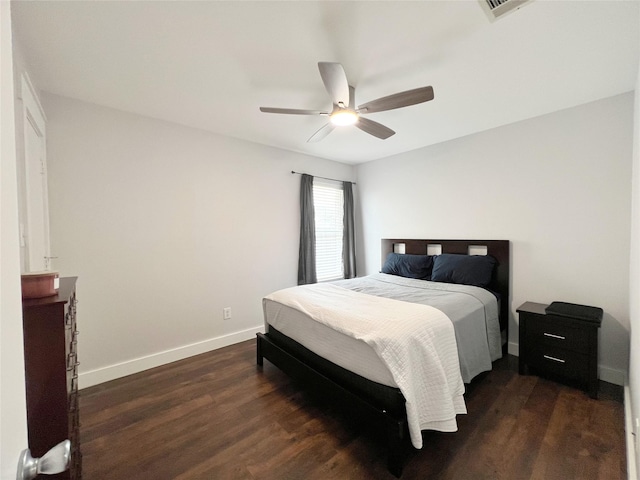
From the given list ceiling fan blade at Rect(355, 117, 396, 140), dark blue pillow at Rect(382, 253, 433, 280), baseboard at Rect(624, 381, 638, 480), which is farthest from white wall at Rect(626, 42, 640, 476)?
dark blue pillow at Rect(382, 253, 433, 280)

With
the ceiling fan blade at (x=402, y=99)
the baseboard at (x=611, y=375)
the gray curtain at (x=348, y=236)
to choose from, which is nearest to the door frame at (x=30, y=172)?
the ceiling fan blade at (x=402, y=99)

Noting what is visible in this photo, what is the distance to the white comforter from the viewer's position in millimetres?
1492

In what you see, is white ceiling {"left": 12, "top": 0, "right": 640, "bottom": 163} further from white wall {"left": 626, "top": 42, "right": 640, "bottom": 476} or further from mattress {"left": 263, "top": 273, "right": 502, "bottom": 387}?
mattress {"left": 263, "top": 273, "right": 502, "bottom": 387}

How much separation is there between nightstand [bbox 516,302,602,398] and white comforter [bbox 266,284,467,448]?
3.85ft

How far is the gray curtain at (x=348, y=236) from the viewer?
14.5 ft

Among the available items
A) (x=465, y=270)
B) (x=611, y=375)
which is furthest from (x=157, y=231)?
(x=611, y=375)

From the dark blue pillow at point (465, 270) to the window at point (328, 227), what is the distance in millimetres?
1660

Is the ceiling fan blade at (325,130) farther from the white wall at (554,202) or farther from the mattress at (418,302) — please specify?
the white wall at (554,202)

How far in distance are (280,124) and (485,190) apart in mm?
2476

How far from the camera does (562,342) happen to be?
89.4 inches

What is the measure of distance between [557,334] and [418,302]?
1.27 m

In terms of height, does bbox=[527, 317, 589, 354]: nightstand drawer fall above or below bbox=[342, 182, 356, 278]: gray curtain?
below

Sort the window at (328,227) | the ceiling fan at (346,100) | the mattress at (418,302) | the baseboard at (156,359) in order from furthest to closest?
the window at (328,227) → the baseboard at (156,359) → the mattress at (418,302) → the ceiling fan at (346,100)

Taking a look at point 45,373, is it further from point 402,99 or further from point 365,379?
point 402,99
